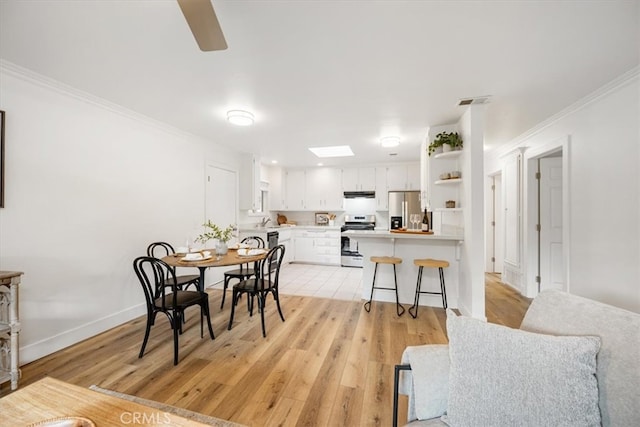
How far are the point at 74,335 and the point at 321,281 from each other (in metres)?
3.33

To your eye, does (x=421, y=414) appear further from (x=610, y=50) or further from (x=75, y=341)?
(x=75, y=341)

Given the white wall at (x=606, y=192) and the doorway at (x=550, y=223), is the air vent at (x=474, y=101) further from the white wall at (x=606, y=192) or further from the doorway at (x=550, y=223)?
the doorway at (x=550, y=223)

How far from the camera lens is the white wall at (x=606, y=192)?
7.14ft

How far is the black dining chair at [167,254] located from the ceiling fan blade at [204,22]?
Result: 2.41 meters

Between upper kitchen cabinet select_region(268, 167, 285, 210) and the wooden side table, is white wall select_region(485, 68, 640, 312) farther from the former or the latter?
upper kitchen cabinet select_region(268, 167, 285, 210)

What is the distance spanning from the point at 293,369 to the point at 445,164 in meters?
3.12

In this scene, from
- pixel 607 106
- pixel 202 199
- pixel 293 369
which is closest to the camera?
pixel 293 369

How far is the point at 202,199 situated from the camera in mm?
4137

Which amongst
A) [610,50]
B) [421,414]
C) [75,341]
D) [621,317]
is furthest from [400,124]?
[75,341]

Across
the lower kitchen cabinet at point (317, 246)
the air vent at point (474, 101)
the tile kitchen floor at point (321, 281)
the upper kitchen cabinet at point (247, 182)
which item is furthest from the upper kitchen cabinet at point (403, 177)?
the air vent at point (474, 101)

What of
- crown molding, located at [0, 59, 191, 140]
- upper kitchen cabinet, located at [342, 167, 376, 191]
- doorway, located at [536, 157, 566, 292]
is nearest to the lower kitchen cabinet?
upper kitchen cabinet, located at [342, 167, 376, 191]

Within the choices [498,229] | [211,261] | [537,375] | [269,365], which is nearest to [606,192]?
[537,375]

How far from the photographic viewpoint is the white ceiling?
1.49 metres

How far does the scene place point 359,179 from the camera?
634 centimetres
